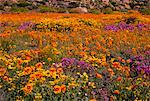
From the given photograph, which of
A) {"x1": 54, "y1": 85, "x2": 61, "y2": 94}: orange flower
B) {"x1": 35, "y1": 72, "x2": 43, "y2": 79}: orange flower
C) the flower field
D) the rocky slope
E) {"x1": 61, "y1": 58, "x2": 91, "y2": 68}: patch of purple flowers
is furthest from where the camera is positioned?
the rocky slope

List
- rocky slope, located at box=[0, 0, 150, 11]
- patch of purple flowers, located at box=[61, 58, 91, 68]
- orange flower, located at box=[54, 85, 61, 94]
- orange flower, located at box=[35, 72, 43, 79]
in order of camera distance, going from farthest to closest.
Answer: rocky slope, located at box=[0, 0, 150, 11] < patch of purple flowers, located at box=[61, 58, 91, 68] < orange flower, located at box=[35, 72, 43, 79] < orange flower, located at box=[54, 85, 61, 94]

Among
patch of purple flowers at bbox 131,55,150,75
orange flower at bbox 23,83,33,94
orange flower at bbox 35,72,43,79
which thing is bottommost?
patch of purple flowers at bbox 131,55,150,75

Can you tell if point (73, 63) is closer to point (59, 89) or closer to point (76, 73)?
point (76, 73)

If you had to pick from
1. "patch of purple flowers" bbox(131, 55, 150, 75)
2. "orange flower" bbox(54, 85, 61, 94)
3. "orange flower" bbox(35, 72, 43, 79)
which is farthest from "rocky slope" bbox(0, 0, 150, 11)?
"orange flower" bbox(54, 85, 61, 94)

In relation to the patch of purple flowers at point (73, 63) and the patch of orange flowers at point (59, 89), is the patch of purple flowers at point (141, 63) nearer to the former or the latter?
the patch of purple flowers at point (73, 63)

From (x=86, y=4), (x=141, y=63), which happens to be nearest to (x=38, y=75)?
(x=141, y=63)

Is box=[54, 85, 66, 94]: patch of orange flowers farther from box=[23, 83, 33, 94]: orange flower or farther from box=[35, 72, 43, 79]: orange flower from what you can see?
box=[35, 72, 43, 79]: orange flower

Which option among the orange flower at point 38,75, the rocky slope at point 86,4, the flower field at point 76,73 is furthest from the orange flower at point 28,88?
the rocky slope at point 86,4

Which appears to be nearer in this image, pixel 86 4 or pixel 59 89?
pixel 59 89

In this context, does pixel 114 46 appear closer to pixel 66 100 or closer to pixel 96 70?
pixel 96 70

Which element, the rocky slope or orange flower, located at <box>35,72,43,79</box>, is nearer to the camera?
orange flower, located at <box>35,72,43,79</box>

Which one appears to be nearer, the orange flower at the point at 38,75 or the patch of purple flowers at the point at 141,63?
the orange flower at the point at 38,75

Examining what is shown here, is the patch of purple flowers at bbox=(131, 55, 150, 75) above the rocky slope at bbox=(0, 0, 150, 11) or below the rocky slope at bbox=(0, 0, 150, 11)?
above

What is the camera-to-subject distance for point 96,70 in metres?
9.79
